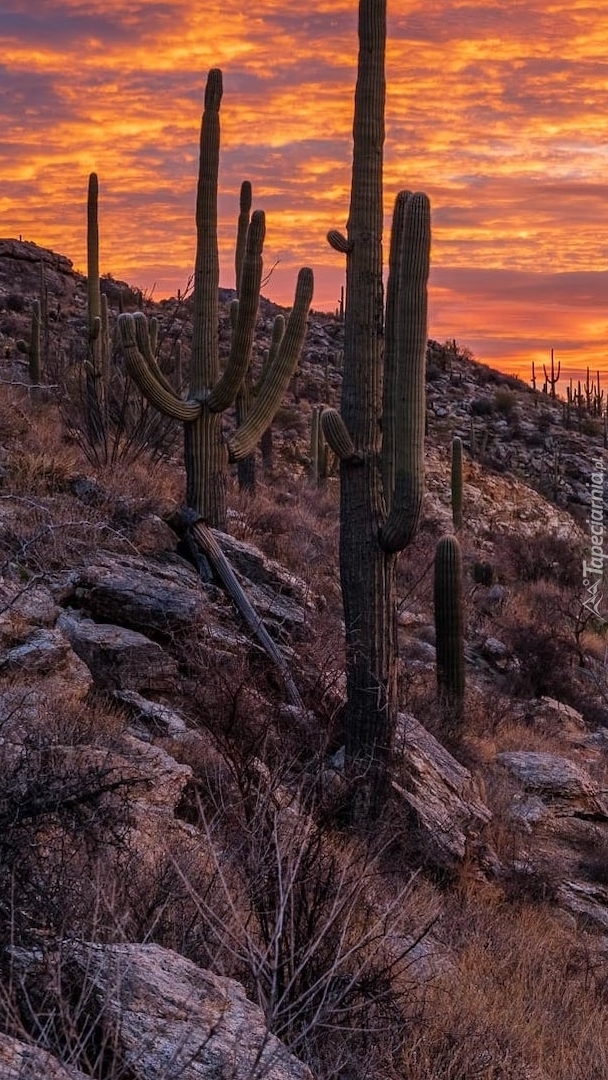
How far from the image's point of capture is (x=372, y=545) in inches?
345

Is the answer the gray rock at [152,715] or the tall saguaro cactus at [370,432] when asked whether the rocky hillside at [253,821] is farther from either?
the tall saguaro cactus at [370,432]

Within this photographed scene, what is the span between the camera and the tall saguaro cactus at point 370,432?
8.69 m

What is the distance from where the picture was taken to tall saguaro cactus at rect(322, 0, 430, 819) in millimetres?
8688

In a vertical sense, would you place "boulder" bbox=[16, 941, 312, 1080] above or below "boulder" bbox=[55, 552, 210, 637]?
below

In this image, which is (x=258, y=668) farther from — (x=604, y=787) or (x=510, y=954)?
(x=604, y=787)

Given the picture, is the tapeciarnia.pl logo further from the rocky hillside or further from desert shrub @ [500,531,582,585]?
the rocky hillside

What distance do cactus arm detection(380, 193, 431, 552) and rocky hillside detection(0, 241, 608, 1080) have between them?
62.8 inches

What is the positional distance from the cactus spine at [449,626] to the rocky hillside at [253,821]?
316mm

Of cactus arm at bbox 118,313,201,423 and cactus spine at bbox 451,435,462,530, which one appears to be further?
cactus spine at bbox 451,435,462,530

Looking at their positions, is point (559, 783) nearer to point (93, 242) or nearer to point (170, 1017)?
point (170, 1017)

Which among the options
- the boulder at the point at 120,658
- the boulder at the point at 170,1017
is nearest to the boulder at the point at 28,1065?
the boulder at the point at 170,1017

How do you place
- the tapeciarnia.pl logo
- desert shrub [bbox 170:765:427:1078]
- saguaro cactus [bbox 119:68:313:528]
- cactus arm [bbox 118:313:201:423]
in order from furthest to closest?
the tapeciarnia.pl logo
saguaro cactus [bbox 119:68:313:528]
cactus arm [bbox 118:313:201:423]
desert shrub [bbox 170:765:427:1078]

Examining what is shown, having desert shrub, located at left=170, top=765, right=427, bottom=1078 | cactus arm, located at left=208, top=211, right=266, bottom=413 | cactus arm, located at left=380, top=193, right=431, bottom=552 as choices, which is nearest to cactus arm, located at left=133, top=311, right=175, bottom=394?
cactus arm, located at left=208, top=211, right=266, bottom=413

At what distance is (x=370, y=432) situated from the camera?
8.79 meters
